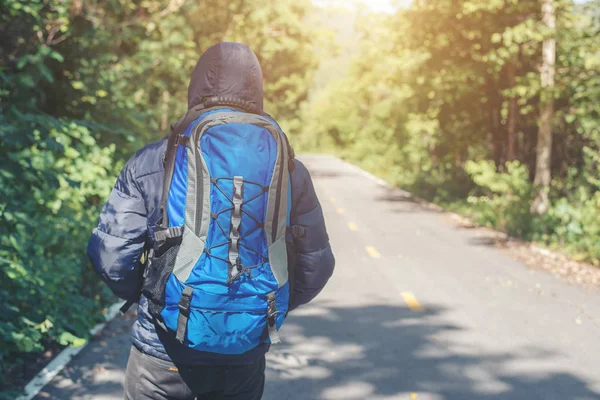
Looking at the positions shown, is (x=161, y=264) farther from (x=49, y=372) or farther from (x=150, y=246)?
(x=49, y=372)

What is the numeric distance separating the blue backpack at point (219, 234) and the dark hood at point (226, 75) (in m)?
0.16

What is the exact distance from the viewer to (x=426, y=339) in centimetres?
645

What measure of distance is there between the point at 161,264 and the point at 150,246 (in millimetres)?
139

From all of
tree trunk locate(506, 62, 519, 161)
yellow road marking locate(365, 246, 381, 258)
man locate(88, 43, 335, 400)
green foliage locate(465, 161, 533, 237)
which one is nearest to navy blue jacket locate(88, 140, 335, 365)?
man locate(88, 43, 335, 400)

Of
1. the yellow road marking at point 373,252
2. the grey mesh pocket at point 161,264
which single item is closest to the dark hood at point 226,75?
the grey mesh pocket at point 161,264

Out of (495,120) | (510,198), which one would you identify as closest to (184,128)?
(510,198)

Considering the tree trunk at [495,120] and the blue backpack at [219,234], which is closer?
the blue backpack at [219,234]

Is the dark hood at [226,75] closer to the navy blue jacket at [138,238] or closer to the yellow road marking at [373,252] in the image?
the navy blue jacket at [138,238]

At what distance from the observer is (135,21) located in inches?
408

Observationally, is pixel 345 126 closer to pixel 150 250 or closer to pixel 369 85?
pixel 369 85

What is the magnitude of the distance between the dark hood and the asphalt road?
2.94 m

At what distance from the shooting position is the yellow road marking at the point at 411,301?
7688 millimetres

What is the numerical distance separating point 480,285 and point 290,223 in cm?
704

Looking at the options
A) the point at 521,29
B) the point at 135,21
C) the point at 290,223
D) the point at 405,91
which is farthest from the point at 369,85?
the point at 290,223
